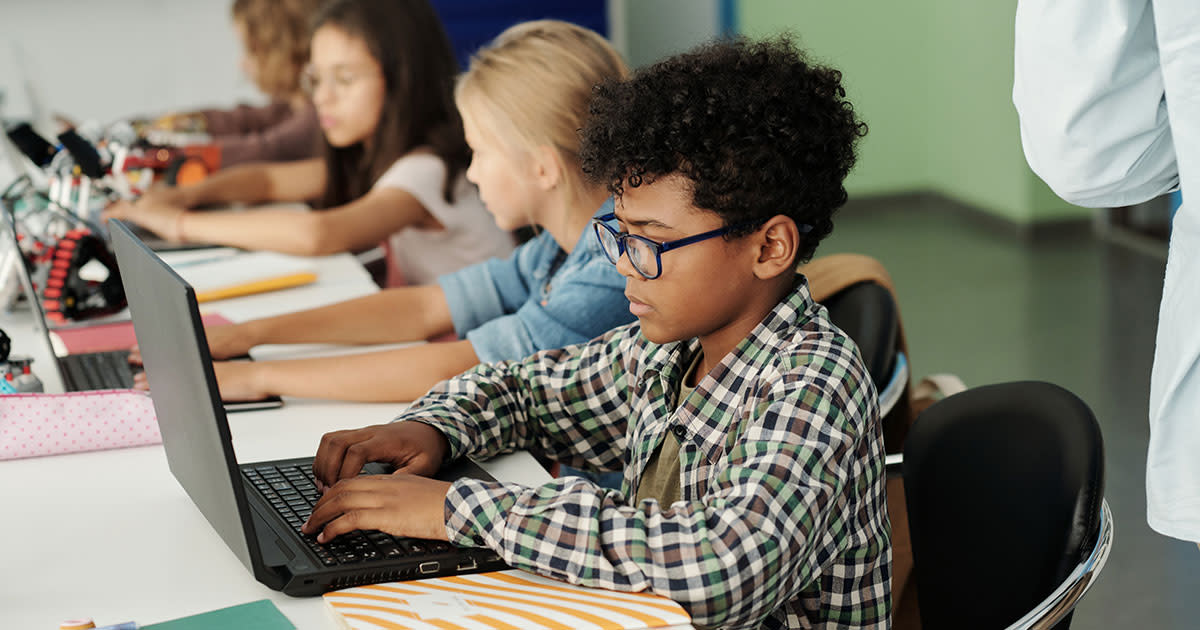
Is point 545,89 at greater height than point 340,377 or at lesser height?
greater

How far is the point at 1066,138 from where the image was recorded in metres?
→ 1.14

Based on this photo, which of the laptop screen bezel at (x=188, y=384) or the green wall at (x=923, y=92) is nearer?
the laptop screen bezel at (x=188, y=384)

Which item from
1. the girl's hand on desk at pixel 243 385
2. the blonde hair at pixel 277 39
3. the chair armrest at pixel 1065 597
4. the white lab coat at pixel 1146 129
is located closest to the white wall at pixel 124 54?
the blonde hair at pixel 277 39

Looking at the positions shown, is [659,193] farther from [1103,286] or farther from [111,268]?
[1103,286]

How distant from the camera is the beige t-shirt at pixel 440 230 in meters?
2.42

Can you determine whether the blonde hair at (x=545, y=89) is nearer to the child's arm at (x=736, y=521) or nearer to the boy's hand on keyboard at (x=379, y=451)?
the boy's hand on keyboard at (x=379, y=451)

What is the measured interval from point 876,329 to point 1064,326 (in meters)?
2.43

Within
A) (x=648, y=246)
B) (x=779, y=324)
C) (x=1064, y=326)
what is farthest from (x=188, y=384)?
(x=1064, y=326)

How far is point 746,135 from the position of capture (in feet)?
3.51

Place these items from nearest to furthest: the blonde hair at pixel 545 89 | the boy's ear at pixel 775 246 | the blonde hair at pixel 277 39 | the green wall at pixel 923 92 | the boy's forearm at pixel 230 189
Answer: the boy's ear at pixel 775 246
the blonde hair at pixel 545 89
the boy's forearm at pixel 230 189
the blonde hair at pixel 277 39
the green wall at pixel 923 92

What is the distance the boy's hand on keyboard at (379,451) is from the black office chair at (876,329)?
62 cm

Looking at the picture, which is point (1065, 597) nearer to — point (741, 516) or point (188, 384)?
point (741, 516)

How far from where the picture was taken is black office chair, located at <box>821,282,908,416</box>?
1593mm

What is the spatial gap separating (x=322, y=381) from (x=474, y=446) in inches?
13.4
